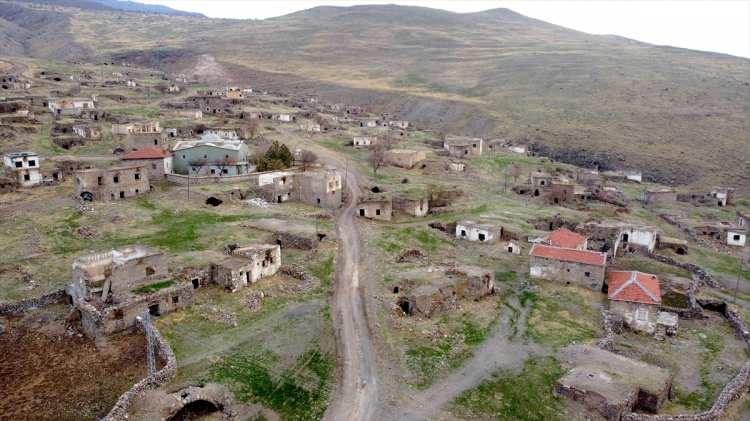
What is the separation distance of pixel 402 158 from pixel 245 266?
40.5 m

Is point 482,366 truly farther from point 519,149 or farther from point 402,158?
point 519,149

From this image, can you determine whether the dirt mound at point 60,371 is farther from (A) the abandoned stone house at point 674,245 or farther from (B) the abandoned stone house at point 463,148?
(B) the abandoned stone house at point 463,148

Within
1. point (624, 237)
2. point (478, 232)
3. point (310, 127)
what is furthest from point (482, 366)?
point (310, 127)

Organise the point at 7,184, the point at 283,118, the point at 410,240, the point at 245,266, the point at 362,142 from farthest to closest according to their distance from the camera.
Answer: the point at 283,118
the point at 362,142
the point at 7,184
the point at 410,240
the point at 245,266

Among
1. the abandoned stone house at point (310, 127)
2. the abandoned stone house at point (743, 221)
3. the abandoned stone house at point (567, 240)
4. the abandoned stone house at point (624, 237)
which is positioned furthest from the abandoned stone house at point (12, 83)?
the abandoned stone house at point (743, 221)

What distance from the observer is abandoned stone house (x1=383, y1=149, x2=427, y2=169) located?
70.8 meters

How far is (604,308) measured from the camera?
34844mm

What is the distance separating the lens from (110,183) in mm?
47875

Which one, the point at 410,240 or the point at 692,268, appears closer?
the point at 692,268

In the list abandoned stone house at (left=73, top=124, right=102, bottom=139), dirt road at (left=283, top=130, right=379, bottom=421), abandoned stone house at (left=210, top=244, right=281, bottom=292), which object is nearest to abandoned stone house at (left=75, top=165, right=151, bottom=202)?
abandoned stone house at (left=210, top=244, right=281, bottom=292)

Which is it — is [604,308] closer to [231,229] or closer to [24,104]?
[231,229]

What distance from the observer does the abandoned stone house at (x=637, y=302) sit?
33156 mm

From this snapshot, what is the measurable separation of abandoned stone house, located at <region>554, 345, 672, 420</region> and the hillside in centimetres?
6487

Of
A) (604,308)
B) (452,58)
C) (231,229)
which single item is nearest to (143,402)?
(231,229)
